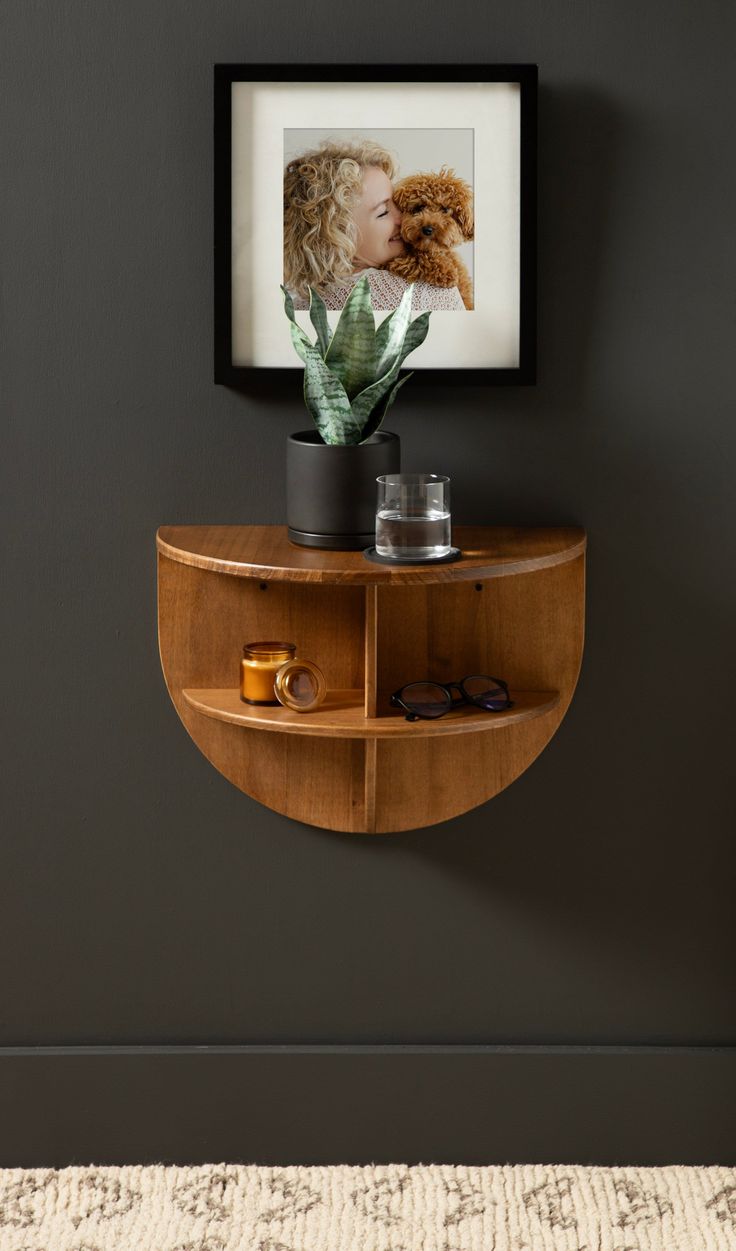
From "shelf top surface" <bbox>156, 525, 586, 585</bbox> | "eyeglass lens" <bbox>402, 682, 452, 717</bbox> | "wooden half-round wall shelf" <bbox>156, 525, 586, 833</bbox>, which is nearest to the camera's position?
"shelf top surface" <bbox>156, 525, 586, 585</bbox>

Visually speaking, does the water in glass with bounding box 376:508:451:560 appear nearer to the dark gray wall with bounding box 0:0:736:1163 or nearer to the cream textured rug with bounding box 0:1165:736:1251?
the dark gray wall with bounding box 0:0:736:1163

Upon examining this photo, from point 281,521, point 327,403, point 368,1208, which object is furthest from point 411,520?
point 368,1208

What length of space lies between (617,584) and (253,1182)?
1.03 m

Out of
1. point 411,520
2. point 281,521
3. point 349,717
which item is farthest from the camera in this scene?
point 281,521

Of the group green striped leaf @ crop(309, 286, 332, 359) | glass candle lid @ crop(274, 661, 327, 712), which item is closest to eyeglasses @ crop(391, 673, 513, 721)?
glass candle lid @ crop(274, 661, 327, 712)

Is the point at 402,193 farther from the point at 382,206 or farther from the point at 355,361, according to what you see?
the point at 355,361

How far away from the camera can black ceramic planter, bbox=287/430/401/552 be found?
1.49m

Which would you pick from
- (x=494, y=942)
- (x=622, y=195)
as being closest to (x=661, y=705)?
(x=494, y=942)

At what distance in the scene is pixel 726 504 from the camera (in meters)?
1.67

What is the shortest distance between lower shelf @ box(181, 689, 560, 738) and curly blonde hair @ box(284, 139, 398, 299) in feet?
1.85

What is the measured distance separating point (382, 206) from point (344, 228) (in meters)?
0.06

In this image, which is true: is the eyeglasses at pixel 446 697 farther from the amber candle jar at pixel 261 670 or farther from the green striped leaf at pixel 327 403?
the green striped leaf at pixel 327 403

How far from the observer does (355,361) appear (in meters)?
1.51

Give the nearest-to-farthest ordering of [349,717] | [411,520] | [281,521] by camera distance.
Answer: [411,520]
[349,717]
[281,521]
